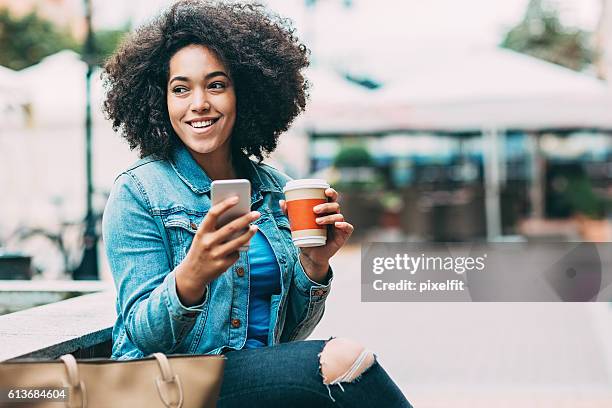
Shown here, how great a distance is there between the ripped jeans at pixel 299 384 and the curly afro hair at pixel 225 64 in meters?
0.54

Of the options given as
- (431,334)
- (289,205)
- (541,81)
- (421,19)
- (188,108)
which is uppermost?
(421,19)

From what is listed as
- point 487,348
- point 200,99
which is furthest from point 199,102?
point 487,348

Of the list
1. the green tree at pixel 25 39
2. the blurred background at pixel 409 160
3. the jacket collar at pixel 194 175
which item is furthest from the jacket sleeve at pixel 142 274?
the green tree at pixel 25 39

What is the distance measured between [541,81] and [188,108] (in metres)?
7.00

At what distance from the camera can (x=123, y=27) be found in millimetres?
8016

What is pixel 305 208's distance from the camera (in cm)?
162

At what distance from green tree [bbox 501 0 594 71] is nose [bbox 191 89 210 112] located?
16.8m

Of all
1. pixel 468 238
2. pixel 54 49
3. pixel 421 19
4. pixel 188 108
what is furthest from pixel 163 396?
pixel 54 49

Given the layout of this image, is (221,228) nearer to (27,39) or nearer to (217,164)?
(217,164)

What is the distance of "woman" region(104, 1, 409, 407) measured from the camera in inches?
60.8

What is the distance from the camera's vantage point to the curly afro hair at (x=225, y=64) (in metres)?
1.87

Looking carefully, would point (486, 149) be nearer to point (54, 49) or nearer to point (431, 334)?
point (54, 49)

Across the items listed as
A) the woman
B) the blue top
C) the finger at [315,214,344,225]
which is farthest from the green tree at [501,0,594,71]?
the finger at [315,214,344,225]

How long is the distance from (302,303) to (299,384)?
1.15 feet
